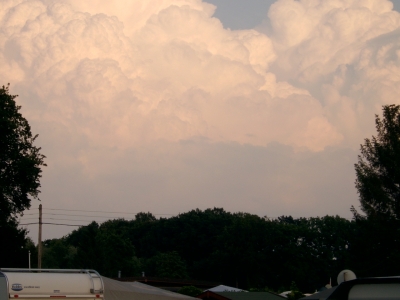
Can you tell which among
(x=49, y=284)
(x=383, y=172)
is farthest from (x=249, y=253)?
(x=49, y=284)

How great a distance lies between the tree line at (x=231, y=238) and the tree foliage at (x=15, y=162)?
2.8 inches

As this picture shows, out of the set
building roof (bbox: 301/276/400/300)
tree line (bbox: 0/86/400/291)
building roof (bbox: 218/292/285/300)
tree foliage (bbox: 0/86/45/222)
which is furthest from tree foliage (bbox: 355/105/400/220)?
building roof (bbox: 301/276/400/300)

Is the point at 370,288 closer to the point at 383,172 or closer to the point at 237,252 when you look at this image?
the point at 383,172

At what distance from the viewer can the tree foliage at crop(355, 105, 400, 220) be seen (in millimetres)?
45688

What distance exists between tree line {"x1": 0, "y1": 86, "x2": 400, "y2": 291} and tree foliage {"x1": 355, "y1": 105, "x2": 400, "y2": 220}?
0.26 ft

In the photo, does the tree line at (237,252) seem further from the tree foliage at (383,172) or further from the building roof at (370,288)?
the building roof at (370,288)

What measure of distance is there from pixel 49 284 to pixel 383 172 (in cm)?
3787

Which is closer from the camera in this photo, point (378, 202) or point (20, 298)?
point (20, 298)

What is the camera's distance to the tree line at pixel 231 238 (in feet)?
139

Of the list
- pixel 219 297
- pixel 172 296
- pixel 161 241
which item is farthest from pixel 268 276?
pixel 172 296

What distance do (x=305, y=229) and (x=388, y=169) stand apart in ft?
199

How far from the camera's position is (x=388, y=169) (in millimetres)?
46719

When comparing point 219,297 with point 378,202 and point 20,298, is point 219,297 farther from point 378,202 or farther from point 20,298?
point 20,298

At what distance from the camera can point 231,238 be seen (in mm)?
104562
